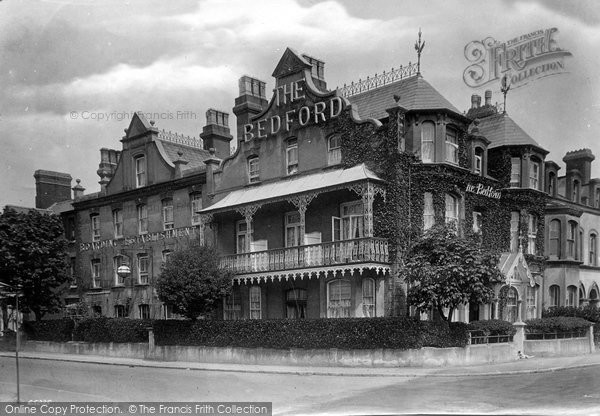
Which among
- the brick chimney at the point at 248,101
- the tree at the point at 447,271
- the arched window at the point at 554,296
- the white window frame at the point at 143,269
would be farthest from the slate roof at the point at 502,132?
the white window frame at the point at 143,269

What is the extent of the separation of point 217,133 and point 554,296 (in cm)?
2108

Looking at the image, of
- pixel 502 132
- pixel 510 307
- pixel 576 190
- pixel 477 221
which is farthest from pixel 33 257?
pixel 576 190

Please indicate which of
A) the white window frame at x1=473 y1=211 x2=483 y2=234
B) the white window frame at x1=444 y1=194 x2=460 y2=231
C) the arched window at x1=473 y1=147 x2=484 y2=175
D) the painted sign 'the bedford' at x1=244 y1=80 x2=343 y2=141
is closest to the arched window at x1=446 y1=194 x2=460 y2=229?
the white window frame at x1=444 y1=194 x2=460 y2=231

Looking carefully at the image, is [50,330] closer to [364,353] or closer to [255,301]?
[255,301]

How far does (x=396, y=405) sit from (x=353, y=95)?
791 inches

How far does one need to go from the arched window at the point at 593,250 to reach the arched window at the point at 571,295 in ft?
13.2

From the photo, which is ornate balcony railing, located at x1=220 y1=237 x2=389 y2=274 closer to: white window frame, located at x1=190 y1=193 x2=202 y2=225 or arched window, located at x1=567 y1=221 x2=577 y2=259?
white window frame, located at x1=190 y1=193 x2=202 y2=225

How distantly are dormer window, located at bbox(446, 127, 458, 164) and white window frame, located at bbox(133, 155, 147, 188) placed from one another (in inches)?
729

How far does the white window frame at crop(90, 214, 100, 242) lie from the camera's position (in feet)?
137

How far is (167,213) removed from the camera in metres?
37.4

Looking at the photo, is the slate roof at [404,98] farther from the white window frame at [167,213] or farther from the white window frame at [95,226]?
the white window frame at [95,226]

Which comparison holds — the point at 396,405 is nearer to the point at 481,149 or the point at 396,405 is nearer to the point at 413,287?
the point at 413,287

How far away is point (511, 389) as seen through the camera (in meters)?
17.2

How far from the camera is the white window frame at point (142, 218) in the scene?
3850 centimetres
